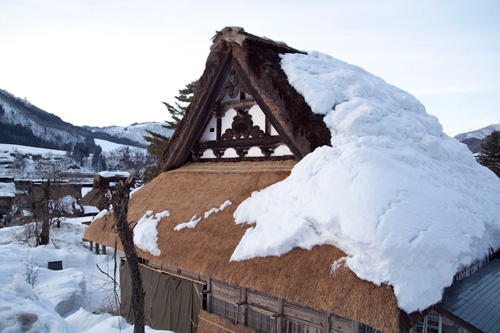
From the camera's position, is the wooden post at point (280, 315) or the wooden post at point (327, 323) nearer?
the wooden post at point (327, 323)

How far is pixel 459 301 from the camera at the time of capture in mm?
3641

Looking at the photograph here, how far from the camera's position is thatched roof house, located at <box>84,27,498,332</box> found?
330 centimetres

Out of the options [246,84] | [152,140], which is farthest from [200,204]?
[152,140]

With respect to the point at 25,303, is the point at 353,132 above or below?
above

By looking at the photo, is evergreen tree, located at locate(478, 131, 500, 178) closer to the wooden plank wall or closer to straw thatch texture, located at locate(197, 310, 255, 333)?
the wooden plank wall

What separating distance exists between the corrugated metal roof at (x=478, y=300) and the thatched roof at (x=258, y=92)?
2473 millimetres

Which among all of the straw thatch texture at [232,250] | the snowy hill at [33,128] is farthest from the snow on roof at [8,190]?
the snowy hill at [33,128]

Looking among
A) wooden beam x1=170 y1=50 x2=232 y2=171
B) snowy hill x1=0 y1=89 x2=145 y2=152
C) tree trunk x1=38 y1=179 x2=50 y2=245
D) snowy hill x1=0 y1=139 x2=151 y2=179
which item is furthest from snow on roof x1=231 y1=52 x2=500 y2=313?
snowy hill x1=0 y1=89 x2=145 y2=152

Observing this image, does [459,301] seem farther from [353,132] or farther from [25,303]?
[25,303]

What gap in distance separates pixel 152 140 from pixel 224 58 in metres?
20.1

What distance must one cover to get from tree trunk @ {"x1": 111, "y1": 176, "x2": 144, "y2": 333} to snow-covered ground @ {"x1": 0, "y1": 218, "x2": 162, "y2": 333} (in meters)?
1.05

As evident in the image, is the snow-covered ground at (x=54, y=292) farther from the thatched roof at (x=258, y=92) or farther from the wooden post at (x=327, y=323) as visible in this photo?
the thatched roof at (x=258, y=92)

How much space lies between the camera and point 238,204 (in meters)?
5.05

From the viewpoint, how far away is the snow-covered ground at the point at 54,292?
18.3ft
